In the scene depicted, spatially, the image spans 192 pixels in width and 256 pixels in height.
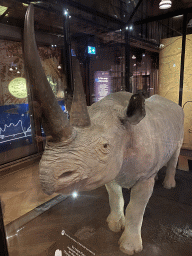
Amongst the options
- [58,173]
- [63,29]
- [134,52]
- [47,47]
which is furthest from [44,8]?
[58,173]

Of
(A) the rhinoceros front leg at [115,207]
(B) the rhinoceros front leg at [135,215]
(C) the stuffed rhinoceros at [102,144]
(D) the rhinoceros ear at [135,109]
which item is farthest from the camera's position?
(A) the rhinoceros front leg at [115,207]

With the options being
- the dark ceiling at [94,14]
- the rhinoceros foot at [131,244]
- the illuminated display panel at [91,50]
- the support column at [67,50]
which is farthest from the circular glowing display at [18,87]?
the rhinoceros foot at [131,244]

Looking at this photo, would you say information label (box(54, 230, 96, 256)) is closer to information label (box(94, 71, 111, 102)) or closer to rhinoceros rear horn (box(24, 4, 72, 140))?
rhinoceros rear horn (box(24, 4, 72, 140))

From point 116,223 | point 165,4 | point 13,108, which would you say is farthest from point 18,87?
point 116,223

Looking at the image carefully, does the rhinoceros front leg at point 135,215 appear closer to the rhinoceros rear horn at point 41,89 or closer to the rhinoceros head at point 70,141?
the rhinoceros head at point 70,141

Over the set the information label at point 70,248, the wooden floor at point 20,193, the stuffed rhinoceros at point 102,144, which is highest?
the stuffed rhinoceros at point 102,144

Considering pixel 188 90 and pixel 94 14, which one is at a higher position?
pixel 94 14

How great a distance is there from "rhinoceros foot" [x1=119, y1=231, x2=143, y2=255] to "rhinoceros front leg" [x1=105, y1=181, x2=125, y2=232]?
0.24 meters

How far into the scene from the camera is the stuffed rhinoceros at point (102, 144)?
1.04 m

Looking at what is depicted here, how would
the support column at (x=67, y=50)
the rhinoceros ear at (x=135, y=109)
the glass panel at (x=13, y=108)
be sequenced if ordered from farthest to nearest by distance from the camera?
the glass panel at (x=13, y=108)
the support column at (x=67, y=50)
the rhinoceros ear at (x=135, y=109)

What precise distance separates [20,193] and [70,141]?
8.64 ft

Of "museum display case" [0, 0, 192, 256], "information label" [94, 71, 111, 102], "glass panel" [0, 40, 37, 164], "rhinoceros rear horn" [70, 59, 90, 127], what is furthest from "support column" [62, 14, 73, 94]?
"rhinoceros rear horn" [70, 59, 90, 127]

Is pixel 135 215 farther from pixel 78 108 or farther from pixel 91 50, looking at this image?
pixel 91 50

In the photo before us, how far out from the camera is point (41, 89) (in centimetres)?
99
